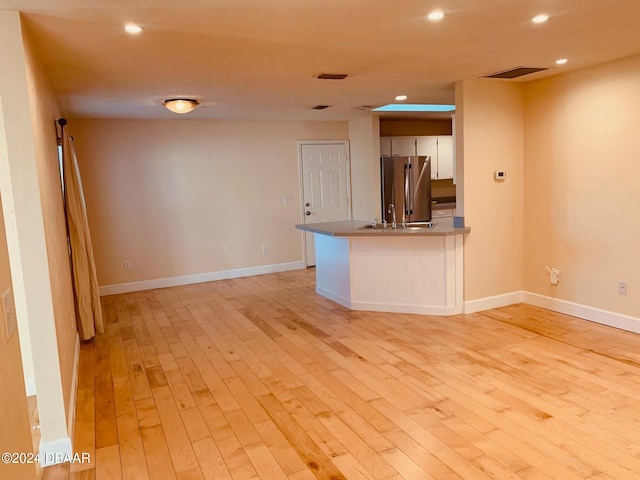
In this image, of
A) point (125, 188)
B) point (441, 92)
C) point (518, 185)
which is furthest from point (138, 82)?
point (518, 185)

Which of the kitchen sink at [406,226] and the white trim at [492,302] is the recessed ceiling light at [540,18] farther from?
the white trim at [492,302]

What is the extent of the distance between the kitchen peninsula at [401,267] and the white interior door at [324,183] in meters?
2.24

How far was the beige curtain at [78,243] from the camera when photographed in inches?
165

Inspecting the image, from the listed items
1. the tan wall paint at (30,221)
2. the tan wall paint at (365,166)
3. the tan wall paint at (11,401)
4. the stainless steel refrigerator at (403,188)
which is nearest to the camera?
the tan wall paint at (11,401)

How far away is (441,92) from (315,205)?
2.85 metres

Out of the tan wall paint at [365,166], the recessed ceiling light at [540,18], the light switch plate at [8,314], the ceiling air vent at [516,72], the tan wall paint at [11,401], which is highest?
the ceiling air vent at [516,72]

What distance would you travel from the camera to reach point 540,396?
9.80 feet

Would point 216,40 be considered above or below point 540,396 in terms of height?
above

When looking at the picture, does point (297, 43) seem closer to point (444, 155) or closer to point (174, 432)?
point (174, 432)

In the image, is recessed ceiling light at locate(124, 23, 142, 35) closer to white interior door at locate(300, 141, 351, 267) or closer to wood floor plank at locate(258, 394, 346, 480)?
wood floor plank at locate(258, 394, 346, 480)

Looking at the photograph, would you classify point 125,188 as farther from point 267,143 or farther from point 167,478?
point 167,478

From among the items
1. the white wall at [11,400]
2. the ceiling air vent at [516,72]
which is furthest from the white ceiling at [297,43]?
the white wall at [11,400]

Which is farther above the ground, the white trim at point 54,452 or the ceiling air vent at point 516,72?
the ceiling air vent at point 516,72

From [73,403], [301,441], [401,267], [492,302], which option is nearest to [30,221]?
[73,403]
